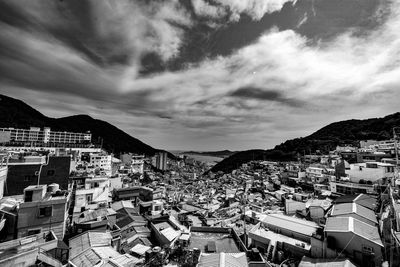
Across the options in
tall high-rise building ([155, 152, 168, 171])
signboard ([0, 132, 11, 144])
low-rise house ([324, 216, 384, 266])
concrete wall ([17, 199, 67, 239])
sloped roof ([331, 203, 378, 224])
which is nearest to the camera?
low-rise house ([324, 216, 384, 266])

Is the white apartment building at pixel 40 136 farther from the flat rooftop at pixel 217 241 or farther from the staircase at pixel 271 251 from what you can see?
the staircase at pixel 271 251

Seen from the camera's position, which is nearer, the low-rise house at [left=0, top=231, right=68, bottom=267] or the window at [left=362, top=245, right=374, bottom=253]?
the low-rise house at [left=0, top=231, right=68, bottom=267]

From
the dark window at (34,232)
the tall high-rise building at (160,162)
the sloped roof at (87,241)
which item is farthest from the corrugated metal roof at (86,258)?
the tall high-rise building at (160,162)

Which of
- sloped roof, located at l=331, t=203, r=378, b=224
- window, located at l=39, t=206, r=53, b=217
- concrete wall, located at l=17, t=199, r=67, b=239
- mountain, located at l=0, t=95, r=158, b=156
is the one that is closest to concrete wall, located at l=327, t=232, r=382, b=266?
sloped roof, located at l=331, t=203, r=378, b=224

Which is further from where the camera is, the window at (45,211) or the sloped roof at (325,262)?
the window at (45,211)

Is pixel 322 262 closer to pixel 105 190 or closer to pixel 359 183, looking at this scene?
pixel 359 183

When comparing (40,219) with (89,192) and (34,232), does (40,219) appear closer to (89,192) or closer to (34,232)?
(34,232)

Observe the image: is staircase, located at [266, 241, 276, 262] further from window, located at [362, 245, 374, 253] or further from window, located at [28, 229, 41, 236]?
window, located at [28, 229, 41, 236]
